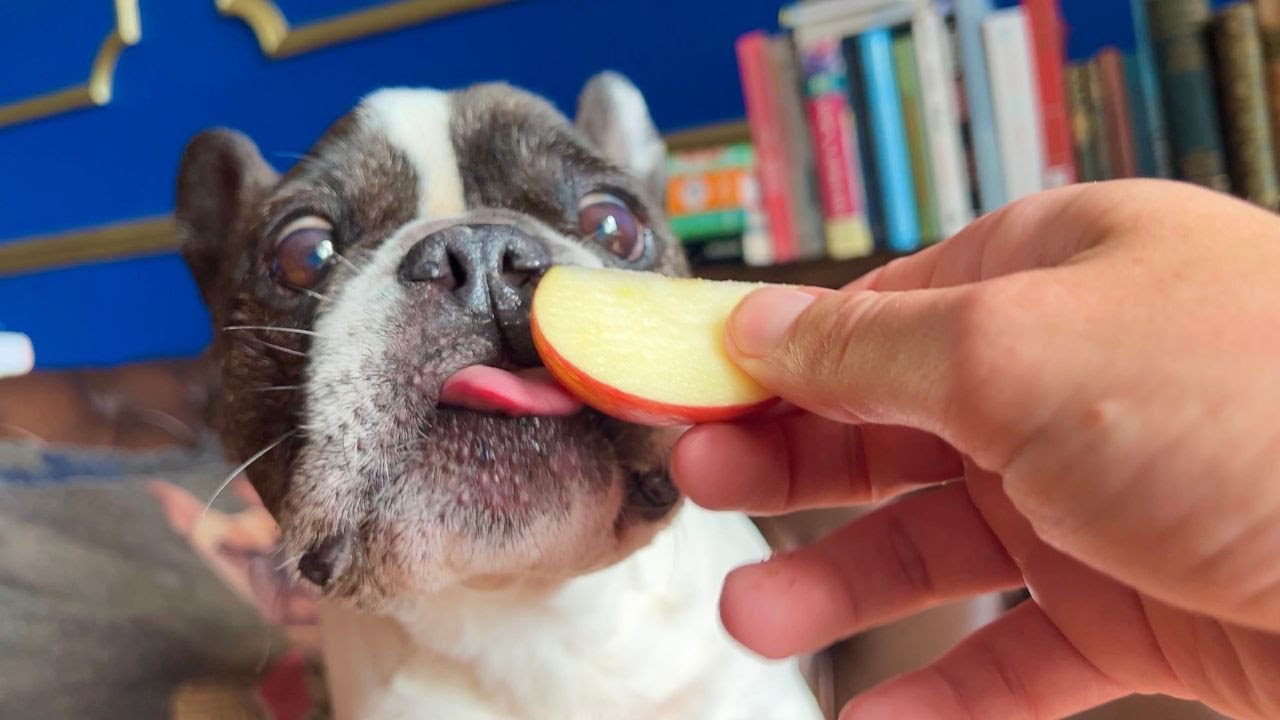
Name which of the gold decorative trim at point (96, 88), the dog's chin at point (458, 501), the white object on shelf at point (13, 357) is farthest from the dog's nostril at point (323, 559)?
the gold decorative trim at point (96, 88)

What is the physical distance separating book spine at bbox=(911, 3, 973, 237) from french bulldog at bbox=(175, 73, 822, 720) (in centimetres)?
76

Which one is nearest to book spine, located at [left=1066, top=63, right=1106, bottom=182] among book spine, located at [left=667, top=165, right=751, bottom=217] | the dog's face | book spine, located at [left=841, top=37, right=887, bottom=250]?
book spine, located at [left=841, top=37, right=887, bottom=250]

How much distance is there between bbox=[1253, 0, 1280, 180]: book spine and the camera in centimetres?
180

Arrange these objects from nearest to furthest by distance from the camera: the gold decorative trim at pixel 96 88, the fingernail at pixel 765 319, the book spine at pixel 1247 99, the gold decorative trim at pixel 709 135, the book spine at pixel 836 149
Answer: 1. the fingernail at pixel 765 319
2. the book spine at pixel 1247 99
3. the book spine at pixel 836 149
4. the gold decorative trim at pixel 709 135
5. the gold decorative trim at pixel 96 88

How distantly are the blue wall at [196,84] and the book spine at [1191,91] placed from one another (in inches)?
13.0

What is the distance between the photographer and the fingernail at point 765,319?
0.68 meters

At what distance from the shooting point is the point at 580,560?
89 centimetres

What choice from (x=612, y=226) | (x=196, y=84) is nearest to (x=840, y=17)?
(x=612, y=226)

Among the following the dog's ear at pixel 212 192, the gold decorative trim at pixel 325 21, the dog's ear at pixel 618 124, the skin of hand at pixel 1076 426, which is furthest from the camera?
the gold decorative trim at pixel 325 21

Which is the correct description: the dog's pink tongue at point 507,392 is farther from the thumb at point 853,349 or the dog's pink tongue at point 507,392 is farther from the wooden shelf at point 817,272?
the wooden shelf at point 817,272

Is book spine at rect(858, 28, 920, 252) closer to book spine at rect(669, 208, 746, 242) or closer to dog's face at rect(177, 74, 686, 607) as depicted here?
book spine at rect(669, 208, 746, 242)

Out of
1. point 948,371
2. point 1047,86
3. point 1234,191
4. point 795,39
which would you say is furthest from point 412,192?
point 1234,191

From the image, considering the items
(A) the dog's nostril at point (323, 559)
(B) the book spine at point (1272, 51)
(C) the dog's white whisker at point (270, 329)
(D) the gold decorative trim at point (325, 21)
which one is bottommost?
(A) the dog's nostril at point (323, 559)

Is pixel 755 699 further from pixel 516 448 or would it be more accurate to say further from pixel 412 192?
pixel 412 192
